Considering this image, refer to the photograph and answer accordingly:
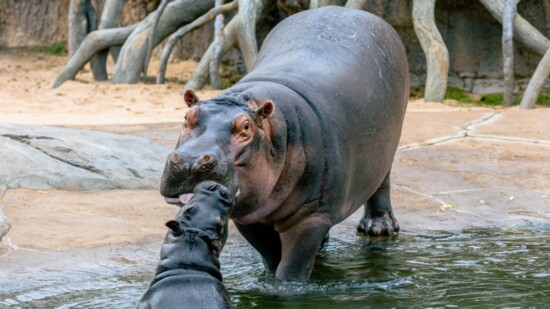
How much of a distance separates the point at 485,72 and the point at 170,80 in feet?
12.5

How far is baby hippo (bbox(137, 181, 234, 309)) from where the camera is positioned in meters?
3.21

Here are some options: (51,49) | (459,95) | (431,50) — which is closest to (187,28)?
(431,50)

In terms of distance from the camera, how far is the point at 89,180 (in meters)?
6.00

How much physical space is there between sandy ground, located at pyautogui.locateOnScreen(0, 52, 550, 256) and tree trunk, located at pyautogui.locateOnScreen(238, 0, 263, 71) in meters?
0.61

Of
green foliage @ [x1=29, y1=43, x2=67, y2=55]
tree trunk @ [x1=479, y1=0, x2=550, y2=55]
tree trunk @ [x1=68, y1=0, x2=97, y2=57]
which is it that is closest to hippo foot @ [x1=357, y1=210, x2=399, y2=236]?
tree trunk @ [x1=479, y1=0, x2=550, y2=55]

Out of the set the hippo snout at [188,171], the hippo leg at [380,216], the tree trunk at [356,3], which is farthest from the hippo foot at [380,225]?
the tree trunk at [356,3]

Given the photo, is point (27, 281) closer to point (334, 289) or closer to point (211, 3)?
point (334, 289)

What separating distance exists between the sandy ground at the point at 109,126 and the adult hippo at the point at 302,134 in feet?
3.29

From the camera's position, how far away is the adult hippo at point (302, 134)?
369 centimetres

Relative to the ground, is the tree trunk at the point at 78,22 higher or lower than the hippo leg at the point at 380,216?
lower

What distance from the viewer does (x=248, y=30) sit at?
36.9ft

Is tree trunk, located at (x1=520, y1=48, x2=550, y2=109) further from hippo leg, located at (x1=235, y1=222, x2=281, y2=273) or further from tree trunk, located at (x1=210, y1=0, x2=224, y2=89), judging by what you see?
hippo leg, located at (x1=235, y1=222, x2=281, y2=273)

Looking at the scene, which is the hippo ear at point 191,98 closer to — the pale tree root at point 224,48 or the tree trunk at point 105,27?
the pale tree root at point 224,48

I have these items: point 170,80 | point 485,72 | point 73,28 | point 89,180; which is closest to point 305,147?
point 89,180
